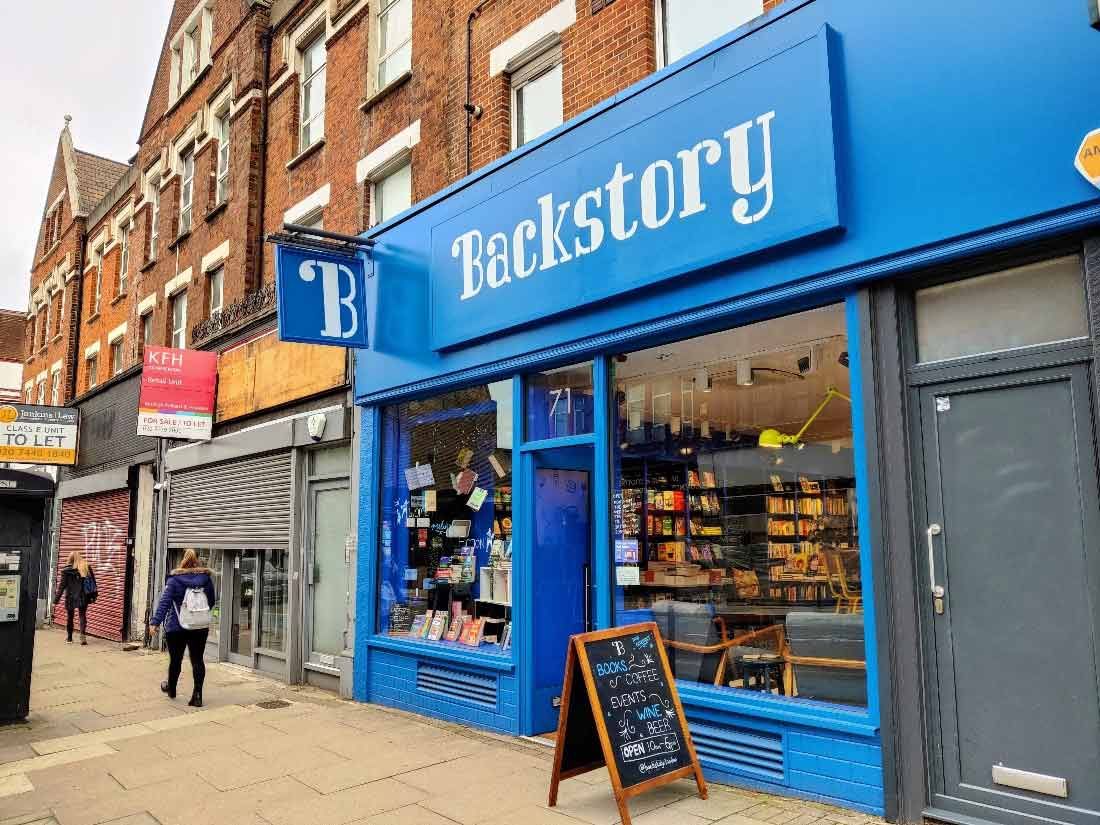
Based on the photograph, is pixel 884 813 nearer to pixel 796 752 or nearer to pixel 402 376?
pixel 796 752

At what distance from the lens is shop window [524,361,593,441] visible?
7469 mm

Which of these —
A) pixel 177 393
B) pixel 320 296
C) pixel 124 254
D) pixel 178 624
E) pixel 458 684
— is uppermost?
pixel 124 254

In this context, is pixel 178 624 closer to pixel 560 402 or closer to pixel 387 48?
pixel 560 402

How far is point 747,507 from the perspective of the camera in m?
6.45

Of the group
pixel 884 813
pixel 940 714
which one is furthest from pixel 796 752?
pixel 940 714

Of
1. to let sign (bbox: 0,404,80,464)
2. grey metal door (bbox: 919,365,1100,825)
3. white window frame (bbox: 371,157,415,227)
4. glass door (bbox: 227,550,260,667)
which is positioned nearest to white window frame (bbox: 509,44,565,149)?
white window frame (bbox: 371,157,415,227)

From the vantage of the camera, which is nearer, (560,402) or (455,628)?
(560,402)

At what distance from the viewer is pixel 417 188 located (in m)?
10.4

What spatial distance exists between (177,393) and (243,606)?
3.60 metres

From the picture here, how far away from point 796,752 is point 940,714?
952 millimetres

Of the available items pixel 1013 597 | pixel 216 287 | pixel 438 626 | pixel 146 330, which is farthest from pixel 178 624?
pixel 146 330

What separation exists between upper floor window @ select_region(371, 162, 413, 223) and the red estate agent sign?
4.46m

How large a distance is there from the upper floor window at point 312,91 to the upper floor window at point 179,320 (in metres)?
5.26

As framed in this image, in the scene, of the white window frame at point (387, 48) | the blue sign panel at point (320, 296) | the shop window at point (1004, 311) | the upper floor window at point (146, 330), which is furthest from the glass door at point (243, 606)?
the shop window at point (1004, 311)
